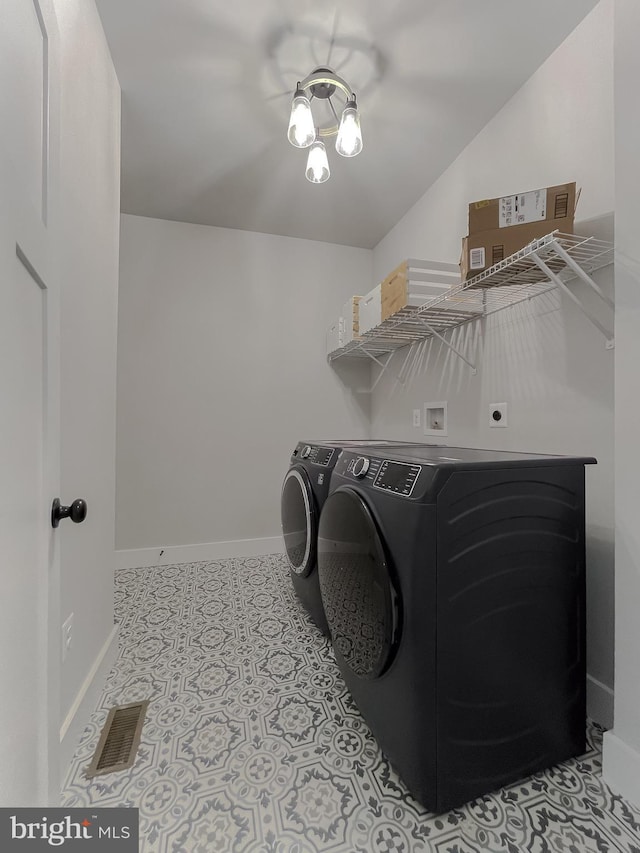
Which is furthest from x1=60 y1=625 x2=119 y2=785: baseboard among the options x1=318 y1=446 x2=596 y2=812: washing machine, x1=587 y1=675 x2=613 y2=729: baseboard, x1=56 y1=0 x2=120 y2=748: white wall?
x1=587 y1=675 x2=613 y2=729: baseboard

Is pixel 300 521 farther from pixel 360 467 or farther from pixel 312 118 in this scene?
pixel 312 118

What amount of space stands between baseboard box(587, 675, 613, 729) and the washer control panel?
1085 mm

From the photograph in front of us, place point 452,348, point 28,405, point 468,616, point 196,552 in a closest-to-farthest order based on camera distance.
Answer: point 28,405 → point 468,616 → point 452,348 → point 196,552

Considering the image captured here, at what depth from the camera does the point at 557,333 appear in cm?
148

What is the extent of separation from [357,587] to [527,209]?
4.64ft

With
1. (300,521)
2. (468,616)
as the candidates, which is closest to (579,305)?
(468,616)

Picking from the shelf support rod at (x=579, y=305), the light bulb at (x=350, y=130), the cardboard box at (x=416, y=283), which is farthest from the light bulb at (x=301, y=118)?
the shelf support rod at (x=579, y=305)

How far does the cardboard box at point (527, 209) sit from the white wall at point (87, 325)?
1.42 metres

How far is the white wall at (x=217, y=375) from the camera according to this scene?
267 centimetres

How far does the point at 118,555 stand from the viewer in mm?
2582

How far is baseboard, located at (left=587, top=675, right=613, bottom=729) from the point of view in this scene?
4.07 feet

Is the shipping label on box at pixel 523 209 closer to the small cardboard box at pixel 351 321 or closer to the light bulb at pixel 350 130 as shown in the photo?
the light bulb at pixel 350 130

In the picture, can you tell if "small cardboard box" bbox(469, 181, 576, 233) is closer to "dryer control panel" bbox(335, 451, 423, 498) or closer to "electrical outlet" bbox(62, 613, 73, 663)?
"dryer control panel" bbox(335, 451, 423, 498)

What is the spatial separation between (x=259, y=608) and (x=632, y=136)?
2.36m
